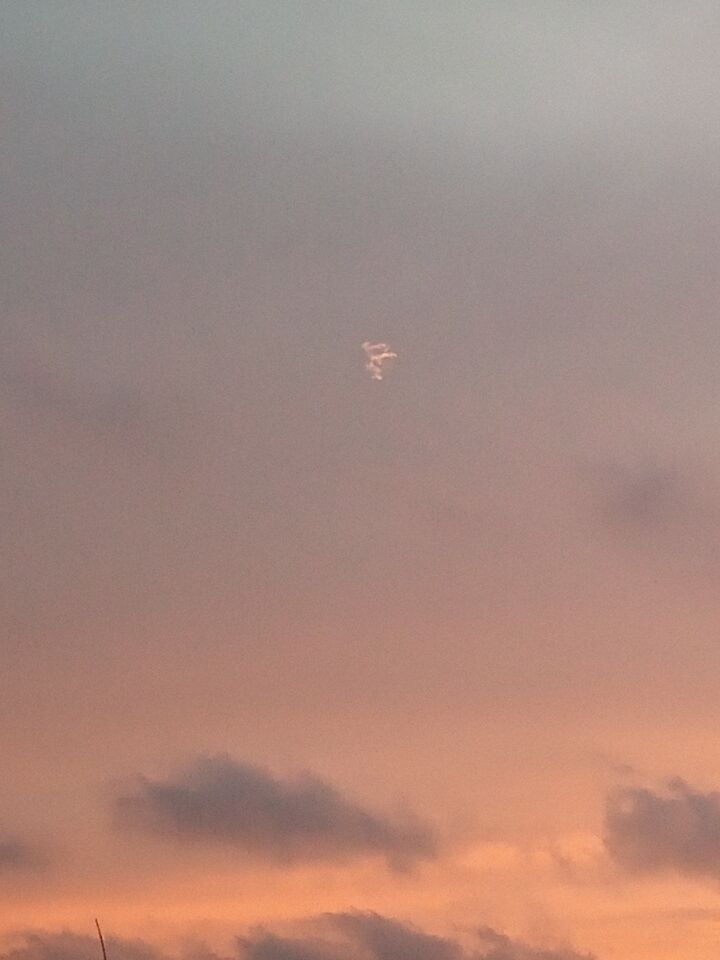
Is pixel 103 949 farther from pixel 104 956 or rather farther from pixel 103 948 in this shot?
pixel 104 956

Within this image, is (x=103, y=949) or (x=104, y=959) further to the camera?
(x=104, y=959)

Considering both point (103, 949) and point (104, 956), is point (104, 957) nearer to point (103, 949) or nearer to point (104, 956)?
point (104, 956)

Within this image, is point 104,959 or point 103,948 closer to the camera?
point 103,948

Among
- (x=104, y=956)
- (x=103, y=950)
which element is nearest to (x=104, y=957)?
(x=104, y=956)

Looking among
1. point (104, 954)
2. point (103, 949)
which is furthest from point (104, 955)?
point (103, 949)

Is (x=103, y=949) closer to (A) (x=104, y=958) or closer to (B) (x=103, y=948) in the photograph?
(B) (x=103, y=948)
